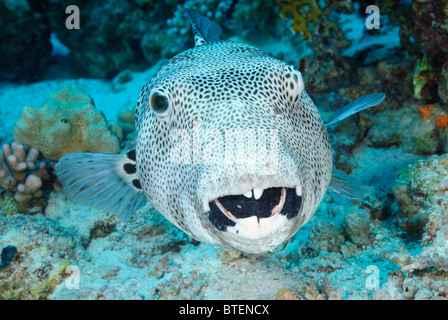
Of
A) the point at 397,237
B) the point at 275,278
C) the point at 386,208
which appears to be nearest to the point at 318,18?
the point at 386,208

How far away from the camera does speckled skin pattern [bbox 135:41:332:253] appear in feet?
5.36

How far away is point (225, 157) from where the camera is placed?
1688 mm

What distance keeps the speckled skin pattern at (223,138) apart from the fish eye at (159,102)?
3cm

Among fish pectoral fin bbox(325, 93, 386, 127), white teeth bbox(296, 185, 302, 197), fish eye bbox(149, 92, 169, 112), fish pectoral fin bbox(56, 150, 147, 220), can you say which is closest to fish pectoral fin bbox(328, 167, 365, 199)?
fish pectoral fin bbox(325, 93, 386, 127)

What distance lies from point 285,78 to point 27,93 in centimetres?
891

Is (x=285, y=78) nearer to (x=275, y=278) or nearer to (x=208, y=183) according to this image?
(x=208, y=183)

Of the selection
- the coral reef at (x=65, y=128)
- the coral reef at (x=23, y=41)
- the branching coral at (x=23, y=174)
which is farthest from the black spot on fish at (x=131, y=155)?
the coral reef at (x=23, y=41)

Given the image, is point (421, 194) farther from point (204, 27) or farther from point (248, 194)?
point (204, 27)

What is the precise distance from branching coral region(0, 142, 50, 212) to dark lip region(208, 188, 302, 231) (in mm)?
3533

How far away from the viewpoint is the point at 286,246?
3.37 meters

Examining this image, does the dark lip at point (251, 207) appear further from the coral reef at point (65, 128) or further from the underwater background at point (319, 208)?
the coral reef at point (65, 128)

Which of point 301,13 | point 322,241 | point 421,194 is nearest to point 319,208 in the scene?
point 322,241

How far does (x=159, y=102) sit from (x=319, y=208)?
2.33 meters

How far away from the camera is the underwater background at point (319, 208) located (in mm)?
2863
